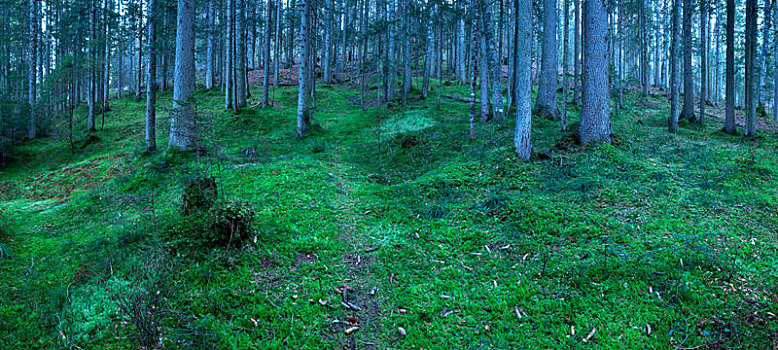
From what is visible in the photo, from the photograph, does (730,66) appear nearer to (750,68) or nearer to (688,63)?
(750,68)

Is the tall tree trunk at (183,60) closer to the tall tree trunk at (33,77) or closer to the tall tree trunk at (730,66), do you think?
the tall tree trunk at (33,77)

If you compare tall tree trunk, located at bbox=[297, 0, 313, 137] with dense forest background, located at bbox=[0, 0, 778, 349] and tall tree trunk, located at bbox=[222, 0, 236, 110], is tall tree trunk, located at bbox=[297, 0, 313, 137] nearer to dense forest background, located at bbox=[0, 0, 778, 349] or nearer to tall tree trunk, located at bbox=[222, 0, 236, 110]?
dense forest background, located at bbox=[0, 0, 778, 349]

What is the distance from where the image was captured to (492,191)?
25.6 ft

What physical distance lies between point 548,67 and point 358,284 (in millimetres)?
12664

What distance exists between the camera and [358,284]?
4.95 m

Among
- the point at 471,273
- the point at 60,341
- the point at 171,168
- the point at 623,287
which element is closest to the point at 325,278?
the point at 471,273

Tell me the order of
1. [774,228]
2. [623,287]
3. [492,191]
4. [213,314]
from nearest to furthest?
[213,314] < [623,287] < [774,228] < [492,191]

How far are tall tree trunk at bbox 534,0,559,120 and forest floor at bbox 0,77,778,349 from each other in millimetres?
5150

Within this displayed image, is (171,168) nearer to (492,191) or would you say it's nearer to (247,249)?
(247,249)

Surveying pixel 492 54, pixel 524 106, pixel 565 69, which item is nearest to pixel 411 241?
pixel 524 106

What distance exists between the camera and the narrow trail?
4059mm

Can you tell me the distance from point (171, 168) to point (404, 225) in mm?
6708

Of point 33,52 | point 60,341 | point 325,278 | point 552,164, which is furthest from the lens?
point 33,52

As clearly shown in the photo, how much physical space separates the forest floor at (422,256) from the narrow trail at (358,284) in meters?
0.03
